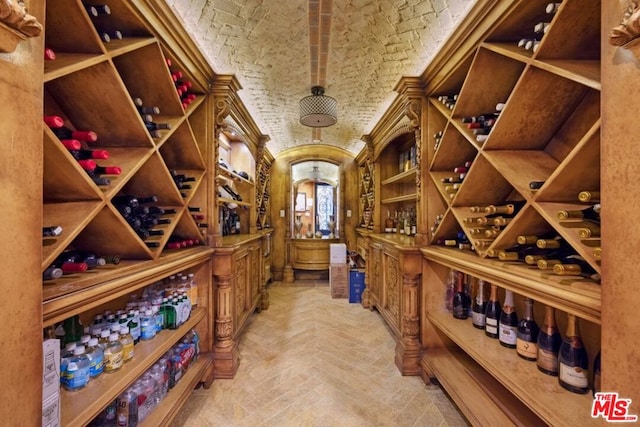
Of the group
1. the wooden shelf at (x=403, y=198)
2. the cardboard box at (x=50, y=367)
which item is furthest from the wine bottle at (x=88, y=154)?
the wooden shelf at (x=403, y=198)

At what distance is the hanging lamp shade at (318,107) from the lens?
2.57m

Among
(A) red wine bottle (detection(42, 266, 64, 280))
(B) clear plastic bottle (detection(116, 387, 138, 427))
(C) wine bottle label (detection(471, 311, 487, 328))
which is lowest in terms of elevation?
(B) clear plastic bottle (detection(116, 387, 138, 427))

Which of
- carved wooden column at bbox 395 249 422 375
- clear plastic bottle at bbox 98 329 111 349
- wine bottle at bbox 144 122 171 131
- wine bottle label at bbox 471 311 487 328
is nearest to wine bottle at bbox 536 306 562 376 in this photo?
wine bottle label at bbox 471 311 487 328

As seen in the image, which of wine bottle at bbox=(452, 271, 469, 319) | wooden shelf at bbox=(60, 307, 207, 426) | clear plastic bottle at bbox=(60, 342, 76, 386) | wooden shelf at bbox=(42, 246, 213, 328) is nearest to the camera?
wooden shelf at bbox=(42, 246, 213, 328)

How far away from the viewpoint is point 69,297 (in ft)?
2.68

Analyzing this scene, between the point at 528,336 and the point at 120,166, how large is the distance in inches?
84.8

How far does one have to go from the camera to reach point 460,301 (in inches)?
73.0

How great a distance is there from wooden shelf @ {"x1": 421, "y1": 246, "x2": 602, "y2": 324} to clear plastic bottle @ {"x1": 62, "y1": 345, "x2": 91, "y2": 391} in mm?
1736

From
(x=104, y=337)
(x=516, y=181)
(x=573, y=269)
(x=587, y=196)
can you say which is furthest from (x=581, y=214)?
(x=104, y=337)

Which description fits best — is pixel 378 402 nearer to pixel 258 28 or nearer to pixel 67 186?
pixel 67 186

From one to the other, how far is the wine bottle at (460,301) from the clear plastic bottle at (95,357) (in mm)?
2003

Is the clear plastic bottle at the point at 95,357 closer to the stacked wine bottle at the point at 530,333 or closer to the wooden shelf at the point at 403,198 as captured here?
the stacked wine bottle at the point at 530,333

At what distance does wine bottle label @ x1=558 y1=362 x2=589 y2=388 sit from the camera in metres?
1.02

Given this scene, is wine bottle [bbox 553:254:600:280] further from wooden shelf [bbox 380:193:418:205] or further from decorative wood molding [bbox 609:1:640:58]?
wooden shelf [bbox 380:193:418:205]
